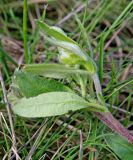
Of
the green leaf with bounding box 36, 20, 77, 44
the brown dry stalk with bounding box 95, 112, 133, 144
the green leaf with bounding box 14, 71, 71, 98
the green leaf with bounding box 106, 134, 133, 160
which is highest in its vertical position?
the green leaf with bounding box 36, 20, 77, 44

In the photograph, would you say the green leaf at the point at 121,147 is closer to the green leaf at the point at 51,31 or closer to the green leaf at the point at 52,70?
the green leaf at the point at 52,70

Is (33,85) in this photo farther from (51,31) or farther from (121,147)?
(121,147)

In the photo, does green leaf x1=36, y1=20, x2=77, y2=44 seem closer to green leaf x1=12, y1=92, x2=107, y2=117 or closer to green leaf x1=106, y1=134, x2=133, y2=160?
green leaf x1=12, y1=92, x2=107, y2=117

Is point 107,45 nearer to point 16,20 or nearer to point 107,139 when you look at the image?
point 16,20

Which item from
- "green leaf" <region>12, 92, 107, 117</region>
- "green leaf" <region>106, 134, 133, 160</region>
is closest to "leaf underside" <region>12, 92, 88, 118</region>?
"green leaf" <region>12, 92, 107, 117</region>

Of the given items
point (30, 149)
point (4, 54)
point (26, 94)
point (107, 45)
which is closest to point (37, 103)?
point (26, 94)

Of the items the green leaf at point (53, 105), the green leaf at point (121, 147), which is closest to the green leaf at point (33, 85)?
the green leaf at point (53, 105)

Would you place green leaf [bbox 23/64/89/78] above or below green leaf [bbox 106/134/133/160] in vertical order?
above
